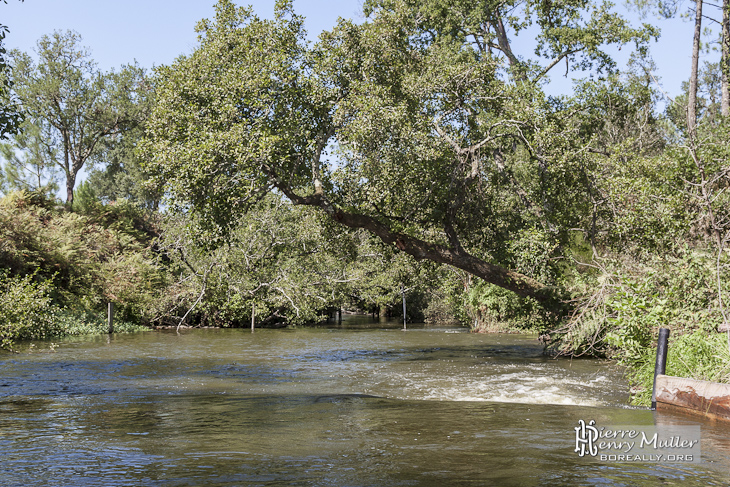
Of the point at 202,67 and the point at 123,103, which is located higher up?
the point at 123,103

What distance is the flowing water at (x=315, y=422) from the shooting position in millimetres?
6160

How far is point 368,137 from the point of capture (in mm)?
15281

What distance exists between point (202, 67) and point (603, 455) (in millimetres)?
13424

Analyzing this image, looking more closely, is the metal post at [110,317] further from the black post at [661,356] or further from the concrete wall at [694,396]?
the concrete wall at [694,396]

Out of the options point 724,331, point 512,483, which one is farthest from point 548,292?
point 512,483

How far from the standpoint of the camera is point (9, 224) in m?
26.5

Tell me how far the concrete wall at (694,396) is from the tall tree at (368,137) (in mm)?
7467

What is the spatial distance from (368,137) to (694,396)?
29.1ft

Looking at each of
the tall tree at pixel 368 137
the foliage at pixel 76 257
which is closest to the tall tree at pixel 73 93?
the foliage at pixel 76 257

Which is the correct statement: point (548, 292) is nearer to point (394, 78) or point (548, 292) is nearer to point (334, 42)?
point (394, 78)
